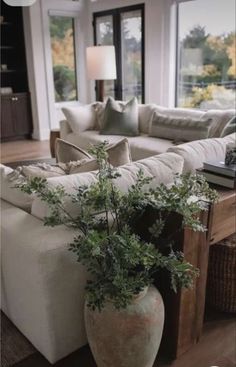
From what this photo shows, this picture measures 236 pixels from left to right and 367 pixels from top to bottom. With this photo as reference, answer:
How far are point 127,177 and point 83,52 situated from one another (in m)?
5.26

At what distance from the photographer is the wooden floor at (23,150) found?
17.1ft

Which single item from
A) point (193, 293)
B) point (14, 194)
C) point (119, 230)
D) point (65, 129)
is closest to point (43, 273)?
point (119, 230)

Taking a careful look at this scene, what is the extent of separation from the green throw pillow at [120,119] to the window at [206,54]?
45.9 inches

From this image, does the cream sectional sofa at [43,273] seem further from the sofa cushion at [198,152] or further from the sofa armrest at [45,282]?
the sofa cushion at [198,152]

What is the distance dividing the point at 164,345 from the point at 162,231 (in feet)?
1.90

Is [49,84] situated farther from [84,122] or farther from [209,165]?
[209,165]

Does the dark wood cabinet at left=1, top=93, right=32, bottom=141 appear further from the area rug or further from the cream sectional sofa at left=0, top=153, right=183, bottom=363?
the area rug

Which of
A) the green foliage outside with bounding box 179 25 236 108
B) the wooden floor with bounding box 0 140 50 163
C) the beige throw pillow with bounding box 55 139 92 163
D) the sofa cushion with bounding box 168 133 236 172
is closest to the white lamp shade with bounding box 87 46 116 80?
the green foliage outside with bounding box 179 25 236 108

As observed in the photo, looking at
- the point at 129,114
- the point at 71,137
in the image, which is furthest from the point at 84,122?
the point at 129,114

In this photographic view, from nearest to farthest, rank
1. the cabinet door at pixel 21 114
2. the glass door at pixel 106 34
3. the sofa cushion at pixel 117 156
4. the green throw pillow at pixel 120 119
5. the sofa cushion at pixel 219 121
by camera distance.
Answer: the sofa cushion at pixel 117 156 → the sofa cushion at pixel 219 121 → the green throw pillow at pixel 120 119 → the glass door at pixel 106 34 → the cabinet door at pixel 21 114

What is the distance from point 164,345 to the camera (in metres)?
1.67

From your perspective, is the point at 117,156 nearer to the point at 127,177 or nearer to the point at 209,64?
the point at 127,177

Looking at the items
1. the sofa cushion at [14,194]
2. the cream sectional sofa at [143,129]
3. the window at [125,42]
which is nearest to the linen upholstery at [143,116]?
the cream sectional sofa at [143,129]

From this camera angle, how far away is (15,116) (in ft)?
20.1
